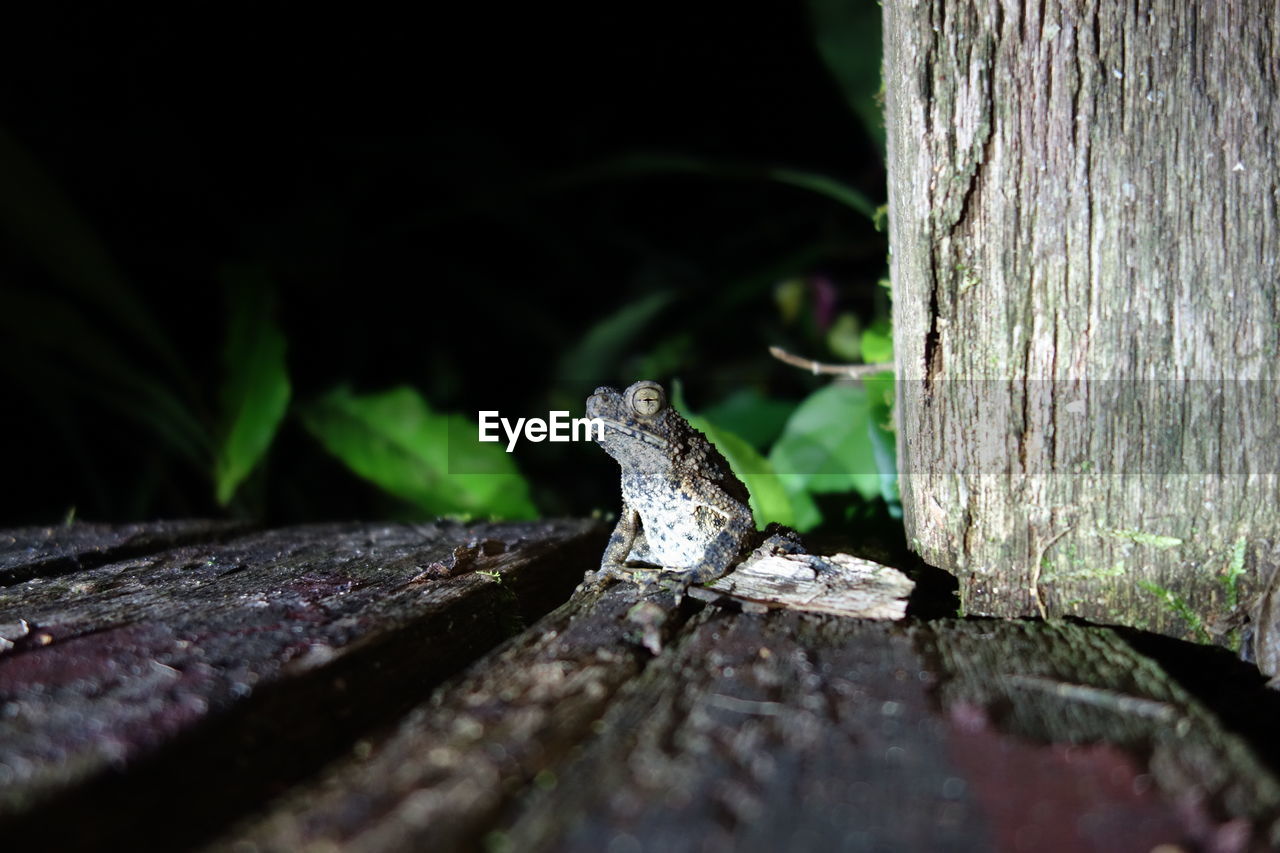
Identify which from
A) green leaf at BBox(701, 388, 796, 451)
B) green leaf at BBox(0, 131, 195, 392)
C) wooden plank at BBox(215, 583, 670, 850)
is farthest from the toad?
green leaf at BBox(0, 131, 195, 392)

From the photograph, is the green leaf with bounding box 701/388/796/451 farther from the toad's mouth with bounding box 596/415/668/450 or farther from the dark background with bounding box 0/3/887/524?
the toad's mouth with bounding box 596/415/668/450

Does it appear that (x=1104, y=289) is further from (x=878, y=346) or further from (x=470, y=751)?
(x=470, y=751)

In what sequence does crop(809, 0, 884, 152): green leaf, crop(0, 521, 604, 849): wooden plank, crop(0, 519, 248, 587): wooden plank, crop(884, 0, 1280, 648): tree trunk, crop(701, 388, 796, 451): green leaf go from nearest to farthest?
crop(0, 521, 604, 849): wooden plank, crop(884, 0, 1280, 648): tree trunk, crop(0, 519, 248, 587): wooden plank, crop(809, 0, 884, 152): green leaf, crop(701, 388, 796, 451): green leaf

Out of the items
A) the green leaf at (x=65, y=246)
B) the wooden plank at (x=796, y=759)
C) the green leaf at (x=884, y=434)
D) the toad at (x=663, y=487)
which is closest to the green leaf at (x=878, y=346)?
the green leaf at (x=884, y=434)

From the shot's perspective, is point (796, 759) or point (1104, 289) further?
point (1104, 289)

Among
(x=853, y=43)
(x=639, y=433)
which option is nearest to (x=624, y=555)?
(x=639, y=433)

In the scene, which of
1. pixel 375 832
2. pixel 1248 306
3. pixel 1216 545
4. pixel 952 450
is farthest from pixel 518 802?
pixel 1248 306

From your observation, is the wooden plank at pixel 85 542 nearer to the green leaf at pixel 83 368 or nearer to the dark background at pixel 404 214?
the green leaf at pixel 83 368

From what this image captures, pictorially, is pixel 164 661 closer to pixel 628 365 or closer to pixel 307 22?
pixel 628 365
